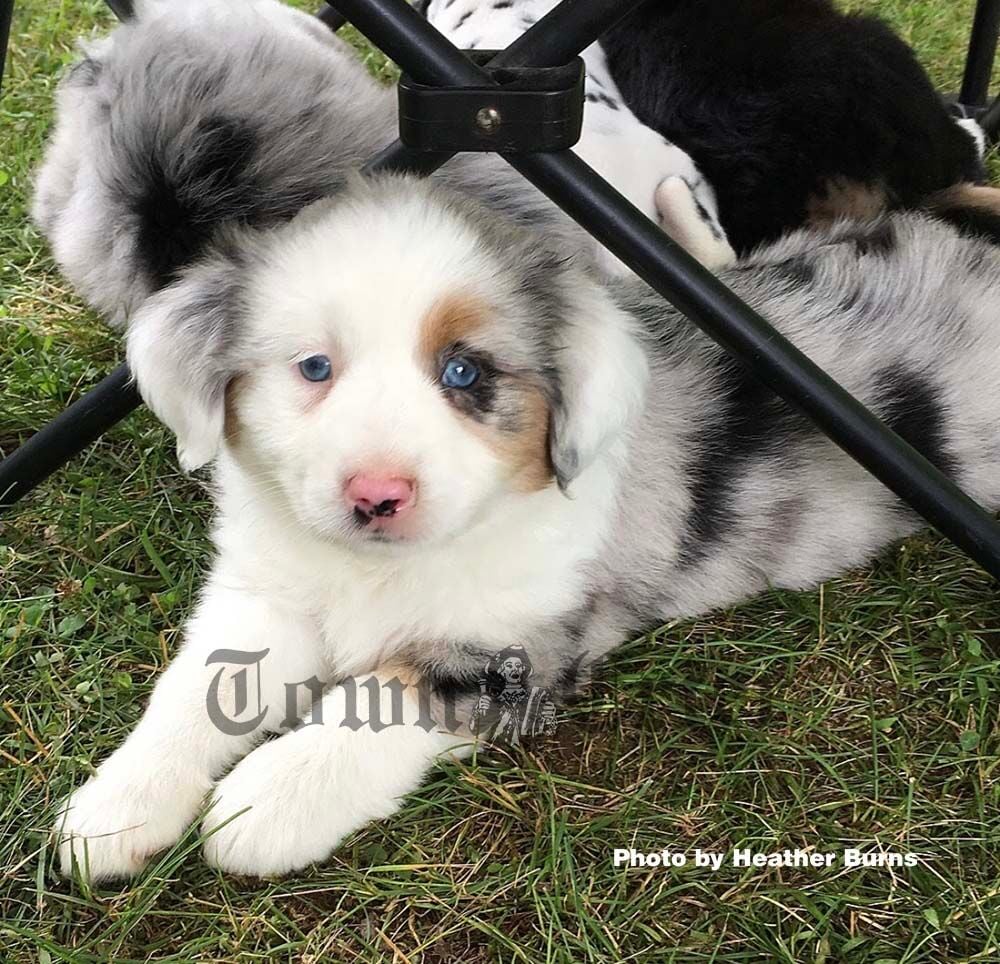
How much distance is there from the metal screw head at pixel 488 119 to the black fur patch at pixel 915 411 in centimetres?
99

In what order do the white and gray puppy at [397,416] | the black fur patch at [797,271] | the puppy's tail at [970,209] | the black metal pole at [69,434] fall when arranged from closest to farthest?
the white and gray puppy at [397,416] → the black metal pole at [69,434] → the black fur patch at [797,271] → the puppy's tail at [970,209]

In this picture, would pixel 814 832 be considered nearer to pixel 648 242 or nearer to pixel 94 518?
pixel 648 242

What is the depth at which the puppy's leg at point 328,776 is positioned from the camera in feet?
5.58

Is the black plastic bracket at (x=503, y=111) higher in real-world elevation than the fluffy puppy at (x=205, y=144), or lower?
higher

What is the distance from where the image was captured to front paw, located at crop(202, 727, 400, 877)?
170 centimetres

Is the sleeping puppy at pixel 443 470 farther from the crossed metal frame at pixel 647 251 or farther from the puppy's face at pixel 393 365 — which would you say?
the crossed metal frame at pixel 647 251

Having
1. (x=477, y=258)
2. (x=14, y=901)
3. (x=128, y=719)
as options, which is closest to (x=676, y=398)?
(x=477, y=258)

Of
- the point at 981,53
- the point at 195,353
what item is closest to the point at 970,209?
the point at 981,53

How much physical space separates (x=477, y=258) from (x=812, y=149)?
5.35 feet

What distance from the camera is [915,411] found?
6.97ft

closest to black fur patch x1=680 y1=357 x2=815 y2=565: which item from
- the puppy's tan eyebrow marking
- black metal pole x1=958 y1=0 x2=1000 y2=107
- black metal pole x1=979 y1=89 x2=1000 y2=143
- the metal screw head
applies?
the puppy's tan eyebrow marking

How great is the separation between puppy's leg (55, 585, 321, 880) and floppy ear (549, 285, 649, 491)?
0.65m

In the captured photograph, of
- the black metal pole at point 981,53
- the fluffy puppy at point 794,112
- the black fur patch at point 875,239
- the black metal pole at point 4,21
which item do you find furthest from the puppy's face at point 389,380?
the black metal pole at point 981,53

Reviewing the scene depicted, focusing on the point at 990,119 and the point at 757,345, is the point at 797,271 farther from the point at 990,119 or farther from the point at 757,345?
the point at 990,119
